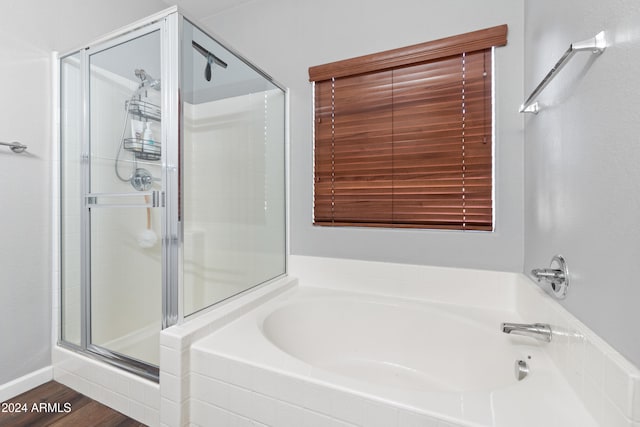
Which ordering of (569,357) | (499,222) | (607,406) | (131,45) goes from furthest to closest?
(499,222) → (131,45) → (569,357) → (607,406)

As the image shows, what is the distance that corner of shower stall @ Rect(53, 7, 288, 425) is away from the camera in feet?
4.35

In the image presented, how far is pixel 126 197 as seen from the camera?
1495mm

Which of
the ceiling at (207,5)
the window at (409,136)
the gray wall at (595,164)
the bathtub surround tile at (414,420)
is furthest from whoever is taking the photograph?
the ceiling at (207,5)

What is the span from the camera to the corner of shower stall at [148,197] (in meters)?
1.33

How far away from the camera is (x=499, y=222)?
1623mm

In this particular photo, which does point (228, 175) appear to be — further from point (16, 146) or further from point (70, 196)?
point (16, 146)

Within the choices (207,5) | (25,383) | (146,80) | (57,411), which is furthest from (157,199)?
(207,5)

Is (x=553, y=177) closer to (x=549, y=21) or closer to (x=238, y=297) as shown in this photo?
(x=549, y=21)

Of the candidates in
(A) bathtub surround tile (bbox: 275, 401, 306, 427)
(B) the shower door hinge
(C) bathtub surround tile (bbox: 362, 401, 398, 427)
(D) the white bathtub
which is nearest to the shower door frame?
(B) the shower door hinge

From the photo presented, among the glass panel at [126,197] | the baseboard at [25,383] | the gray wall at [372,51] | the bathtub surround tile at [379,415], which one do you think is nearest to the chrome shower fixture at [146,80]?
the glass panel at [126,197]

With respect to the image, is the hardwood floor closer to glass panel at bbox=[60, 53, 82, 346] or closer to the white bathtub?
glass panel at bbox=[60, 53, 82, 346]

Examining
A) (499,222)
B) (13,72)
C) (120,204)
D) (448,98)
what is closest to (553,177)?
(499,222)

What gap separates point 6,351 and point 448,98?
2.68 meters

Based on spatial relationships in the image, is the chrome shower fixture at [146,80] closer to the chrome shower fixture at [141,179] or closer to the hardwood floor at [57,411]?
the chrome shower fixture at [141,179]
